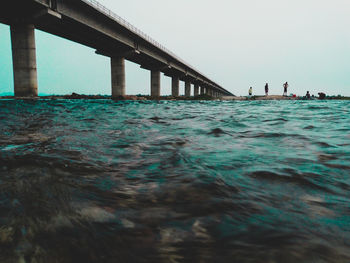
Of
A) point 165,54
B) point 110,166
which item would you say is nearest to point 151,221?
point 110,166

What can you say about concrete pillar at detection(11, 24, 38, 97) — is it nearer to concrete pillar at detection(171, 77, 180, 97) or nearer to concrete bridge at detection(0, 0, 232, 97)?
concrete bridge at detection(0, 0, 232, 97)

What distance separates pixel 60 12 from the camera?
20500 millimetres

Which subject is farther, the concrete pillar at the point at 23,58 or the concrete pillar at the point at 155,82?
the concrete pillar at the point at 155,82

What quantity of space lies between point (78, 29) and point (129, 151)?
27309mm


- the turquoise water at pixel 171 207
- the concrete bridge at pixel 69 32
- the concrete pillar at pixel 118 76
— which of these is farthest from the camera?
Result: the concrete pillar at pixel 118 76

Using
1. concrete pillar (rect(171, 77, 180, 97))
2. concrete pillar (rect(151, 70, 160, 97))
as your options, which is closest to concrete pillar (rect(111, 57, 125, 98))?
concrete pillar (rect(151, 70, 160, 97))

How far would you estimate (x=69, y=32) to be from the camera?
2630 centimetres

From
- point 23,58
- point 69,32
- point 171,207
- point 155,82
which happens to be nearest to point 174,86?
point 155,82

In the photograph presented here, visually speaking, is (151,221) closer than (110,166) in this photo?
Yes

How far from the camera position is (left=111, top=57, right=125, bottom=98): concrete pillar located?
32.8 metres

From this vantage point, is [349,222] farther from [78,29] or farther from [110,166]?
[78,29]

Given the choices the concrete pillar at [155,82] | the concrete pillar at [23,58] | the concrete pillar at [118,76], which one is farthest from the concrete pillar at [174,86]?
the concrete pillar at [23,58]

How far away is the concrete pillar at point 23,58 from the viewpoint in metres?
19.7

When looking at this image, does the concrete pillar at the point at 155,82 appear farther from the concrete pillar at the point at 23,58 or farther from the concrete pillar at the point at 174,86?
the concrete pillar at the point at 23,58
